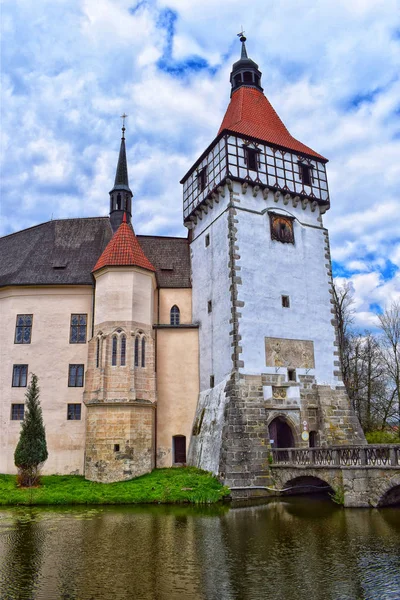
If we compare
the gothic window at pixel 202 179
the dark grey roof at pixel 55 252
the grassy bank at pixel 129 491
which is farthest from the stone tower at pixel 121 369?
the gothic window at pixel 202 179

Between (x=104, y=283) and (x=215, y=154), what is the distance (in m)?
9.79

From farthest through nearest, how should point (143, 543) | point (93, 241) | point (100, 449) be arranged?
point (93, 241)
point (100, 449)
point (143, 543)

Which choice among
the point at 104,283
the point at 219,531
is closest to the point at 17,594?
the point at 219,531

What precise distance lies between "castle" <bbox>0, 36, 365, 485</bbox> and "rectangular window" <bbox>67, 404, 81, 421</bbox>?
0.06 m

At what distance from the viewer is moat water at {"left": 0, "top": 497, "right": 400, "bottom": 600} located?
8781mm

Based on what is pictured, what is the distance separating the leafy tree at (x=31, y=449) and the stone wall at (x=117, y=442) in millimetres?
2237

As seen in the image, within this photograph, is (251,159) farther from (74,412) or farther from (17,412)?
(17,412)

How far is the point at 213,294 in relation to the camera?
2709cm

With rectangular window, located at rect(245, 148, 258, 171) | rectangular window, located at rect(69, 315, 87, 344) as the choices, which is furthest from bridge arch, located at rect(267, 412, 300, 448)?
rectangular window, located at rect(245, 148, 258, 171)

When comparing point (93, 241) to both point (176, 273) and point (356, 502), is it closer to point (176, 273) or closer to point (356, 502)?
point (176, 273)

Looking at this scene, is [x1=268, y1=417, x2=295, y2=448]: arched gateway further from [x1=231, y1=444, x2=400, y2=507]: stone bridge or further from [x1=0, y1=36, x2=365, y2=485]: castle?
[x1=231, y1=444, x2=400, y2=507]: stone bridge

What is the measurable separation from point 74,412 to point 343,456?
1428 centimetres

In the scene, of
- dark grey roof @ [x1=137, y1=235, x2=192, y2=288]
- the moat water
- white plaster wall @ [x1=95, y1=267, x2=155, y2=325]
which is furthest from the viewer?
dark grey roof @ [x1=137, y1=235, x2=192, y2=288]

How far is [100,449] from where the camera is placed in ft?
76.1
